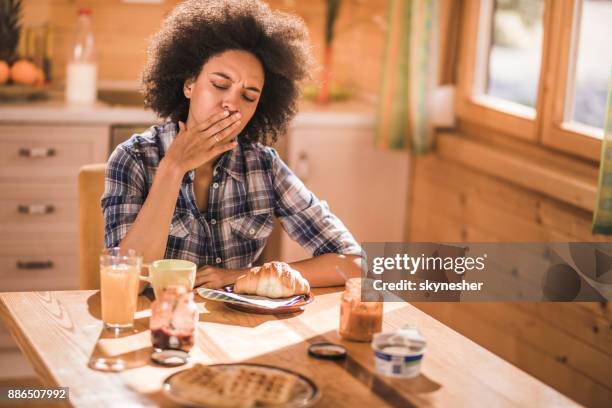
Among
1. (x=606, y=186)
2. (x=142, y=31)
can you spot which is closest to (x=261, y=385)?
(x=606, y=186)

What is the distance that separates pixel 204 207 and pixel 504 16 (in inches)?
60.9

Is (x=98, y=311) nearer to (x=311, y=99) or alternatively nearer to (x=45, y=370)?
(x=45, y=370)

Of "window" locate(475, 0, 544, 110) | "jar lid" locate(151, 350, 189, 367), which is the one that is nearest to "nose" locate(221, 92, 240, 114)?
"jar lid" locate(151, 350, 189, 367)

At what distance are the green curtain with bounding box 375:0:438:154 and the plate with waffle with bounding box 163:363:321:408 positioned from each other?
6.95ft

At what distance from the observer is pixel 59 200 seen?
3312 mm

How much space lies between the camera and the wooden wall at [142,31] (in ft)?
12.2

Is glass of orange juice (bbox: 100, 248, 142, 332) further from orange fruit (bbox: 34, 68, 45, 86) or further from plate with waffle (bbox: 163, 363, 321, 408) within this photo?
orange fruit (bbox: 34, 68, 45, 86)

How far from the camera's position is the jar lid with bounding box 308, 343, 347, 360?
5.01ft

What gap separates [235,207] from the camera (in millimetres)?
2178

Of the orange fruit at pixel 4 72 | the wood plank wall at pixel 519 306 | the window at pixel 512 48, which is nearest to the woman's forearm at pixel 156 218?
the wood plank wall at pixel 519 306

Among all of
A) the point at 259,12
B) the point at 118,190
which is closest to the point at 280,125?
the point at 259,12

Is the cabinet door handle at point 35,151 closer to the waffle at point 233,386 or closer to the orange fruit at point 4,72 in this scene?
the orange fruit at point 4,72

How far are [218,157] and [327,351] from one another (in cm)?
77

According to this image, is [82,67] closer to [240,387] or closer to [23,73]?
[23,73]
